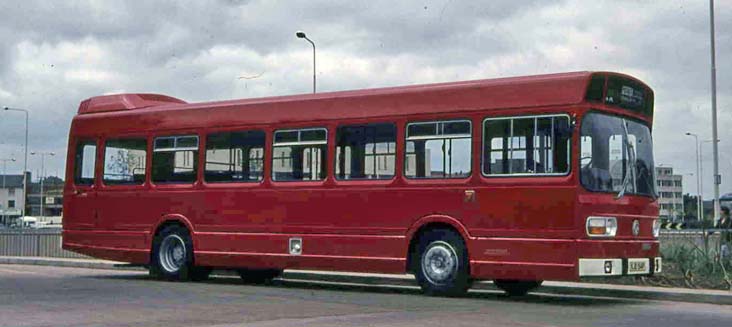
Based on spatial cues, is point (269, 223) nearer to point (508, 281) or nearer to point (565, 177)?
point (508, 281)

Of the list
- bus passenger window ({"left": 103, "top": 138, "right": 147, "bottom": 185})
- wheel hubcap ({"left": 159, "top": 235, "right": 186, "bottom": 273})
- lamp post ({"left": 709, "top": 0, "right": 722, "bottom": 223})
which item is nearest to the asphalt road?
wheel hubcap ({"left": 159, "top": 235, "right": 186, "bottom": 273})

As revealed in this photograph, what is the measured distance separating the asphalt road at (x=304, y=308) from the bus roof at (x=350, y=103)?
2.63 m

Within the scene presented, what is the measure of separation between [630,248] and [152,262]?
848cm

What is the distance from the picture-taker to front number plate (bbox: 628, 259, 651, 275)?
15.0 metres

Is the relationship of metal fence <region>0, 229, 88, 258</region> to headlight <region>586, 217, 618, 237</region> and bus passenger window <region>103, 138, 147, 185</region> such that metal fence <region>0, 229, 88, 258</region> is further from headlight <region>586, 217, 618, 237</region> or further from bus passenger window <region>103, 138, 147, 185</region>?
headlight <region>586, 217, 618, 237</region>

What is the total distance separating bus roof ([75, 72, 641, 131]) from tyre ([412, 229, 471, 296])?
5.82 ft

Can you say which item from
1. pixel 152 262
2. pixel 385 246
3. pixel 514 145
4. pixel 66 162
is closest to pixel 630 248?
pixel 514 145

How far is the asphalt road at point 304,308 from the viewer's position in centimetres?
1191

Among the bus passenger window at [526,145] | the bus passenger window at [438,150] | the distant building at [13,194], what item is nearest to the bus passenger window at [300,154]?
the bus passenger window at [438,150]

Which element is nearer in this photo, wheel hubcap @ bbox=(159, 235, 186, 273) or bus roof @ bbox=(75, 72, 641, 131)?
bus roof @ bbox=(75, 72, 641, 131)

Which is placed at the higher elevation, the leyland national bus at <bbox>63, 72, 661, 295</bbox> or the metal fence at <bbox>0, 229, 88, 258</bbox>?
the leyland national bus at <bbox>63, 72, 661, 295</bbox>

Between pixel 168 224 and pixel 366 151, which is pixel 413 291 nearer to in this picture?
pixel 366 151

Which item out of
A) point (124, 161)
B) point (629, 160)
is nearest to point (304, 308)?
point (629, 160)

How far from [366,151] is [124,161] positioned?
5.60 meters
